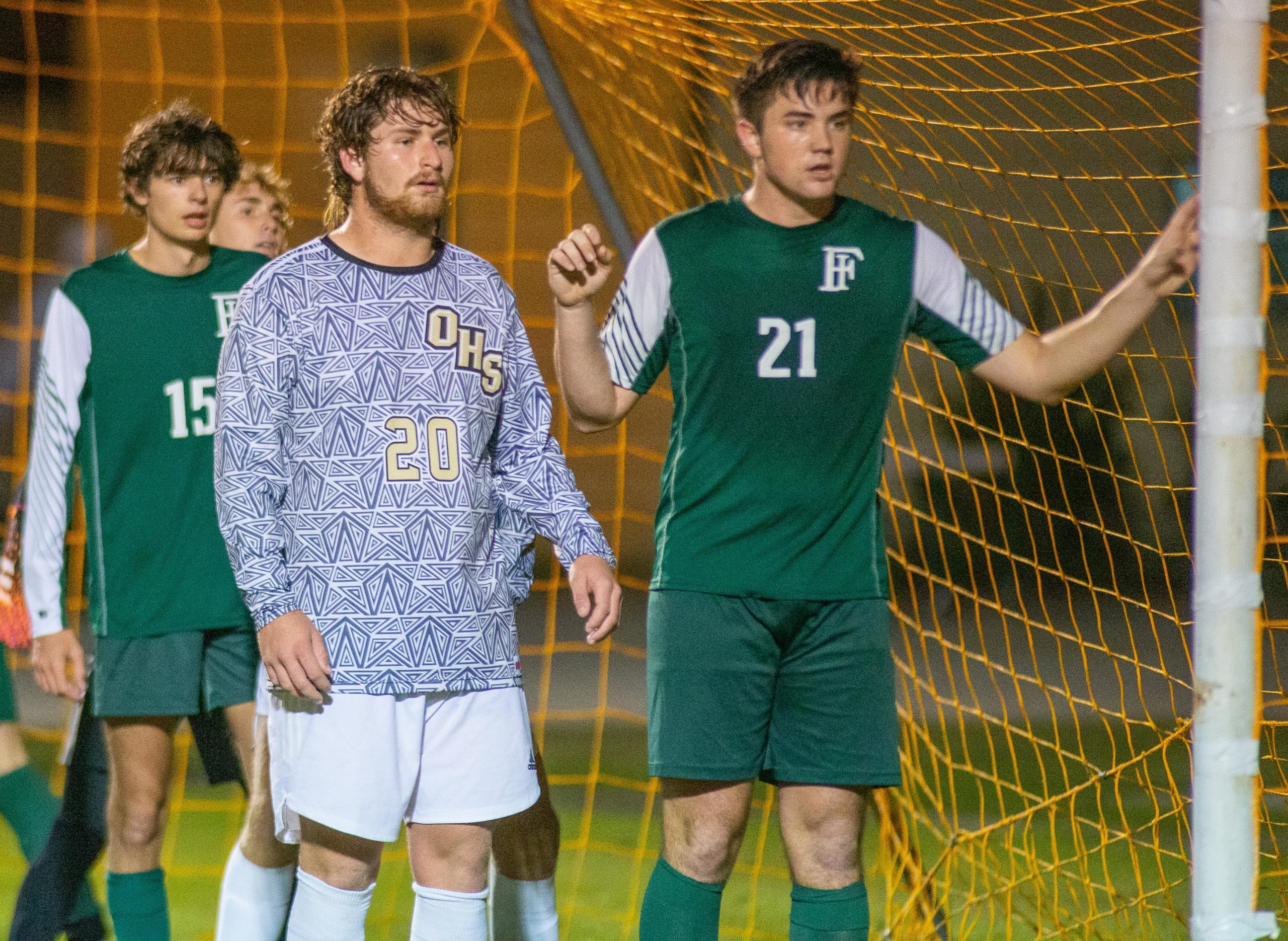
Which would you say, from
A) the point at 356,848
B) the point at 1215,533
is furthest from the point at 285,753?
the point at 1215,533

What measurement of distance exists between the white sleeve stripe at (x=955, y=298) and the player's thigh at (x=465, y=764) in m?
0.91

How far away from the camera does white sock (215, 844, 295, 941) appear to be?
246 cm

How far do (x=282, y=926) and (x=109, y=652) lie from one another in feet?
1.92

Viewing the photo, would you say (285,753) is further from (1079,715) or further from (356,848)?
(1079,715)

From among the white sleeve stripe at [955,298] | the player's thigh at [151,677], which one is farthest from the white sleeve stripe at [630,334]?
the player's thigh at [151,677]

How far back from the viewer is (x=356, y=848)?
2.09 meters

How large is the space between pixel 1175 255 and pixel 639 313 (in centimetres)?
77

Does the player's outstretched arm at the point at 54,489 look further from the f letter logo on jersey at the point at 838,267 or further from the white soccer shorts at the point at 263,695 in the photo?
the f letter logo on jersey at the point at 838,267

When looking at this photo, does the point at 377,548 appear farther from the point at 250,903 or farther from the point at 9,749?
the point at 9,749

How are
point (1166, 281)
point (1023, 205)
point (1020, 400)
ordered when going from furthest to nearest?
point (1020, 400)
point (1023, 205)
point (1166, 281)

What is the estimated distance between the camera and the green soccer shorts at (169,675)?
260 centimetres

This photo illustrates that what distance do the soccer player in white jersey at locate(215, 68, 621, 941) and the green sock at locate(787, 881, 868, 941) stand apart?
1.52ft

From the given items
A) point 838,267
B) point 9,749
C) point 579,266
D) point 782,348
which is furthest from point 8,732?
point 838,267

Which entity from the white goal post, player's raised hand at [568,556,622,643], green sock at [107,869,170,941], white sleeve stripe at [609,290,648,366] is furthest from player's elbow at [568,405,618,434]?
green sock at [107,869,170,941]
